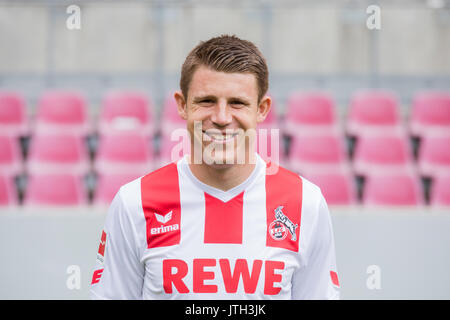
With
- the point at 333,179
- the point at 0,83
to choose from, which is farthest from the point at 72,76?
the point at 333,179

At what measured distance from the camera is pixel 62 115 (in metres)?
4.58

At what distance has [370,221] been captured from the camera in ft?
8.40

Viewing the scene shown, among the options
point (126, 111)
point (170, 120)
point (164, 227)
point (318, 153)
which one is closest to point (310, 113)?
point (318, 153)

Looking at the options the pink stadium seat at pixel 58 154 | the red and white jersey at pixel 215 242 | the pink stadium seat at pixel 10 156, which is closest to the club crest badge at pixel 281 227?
the red and white jersey at pixel 215 242

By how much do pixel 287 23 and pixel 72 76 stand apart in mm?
2223

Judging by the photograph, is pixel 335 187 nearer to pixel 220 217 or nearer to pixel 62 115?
pixel 62 115

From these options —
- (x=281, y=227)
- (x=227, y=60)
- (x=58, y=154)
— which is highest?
(x=58, y=154)

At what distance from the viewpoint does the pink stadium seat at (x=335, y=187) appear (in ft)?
12.9

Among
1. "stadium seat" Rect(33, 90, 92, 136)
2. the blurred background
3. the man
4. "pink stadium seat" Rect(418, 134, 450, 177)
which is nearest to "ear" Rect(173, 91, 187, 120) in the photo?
the man

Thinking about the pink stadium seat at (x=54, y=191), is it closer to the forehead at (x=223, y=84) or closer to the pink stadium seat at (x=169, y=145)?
the pink stadium seat at (x=169, y=145)

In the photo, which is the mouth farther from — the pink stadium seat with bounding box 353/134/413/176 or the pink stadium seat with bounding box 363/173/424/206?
the pink stadium seat with bounding box 353/134/413/176

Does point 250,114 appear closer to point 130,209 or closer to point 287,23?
point 130,209

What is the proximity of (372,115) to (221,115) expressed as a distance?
3.69 m

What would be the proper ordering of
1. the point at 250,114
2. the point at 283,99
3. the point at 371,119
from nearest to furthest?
1. the point at 250,114
2. the point at 371,119
3. the point at 283,99
